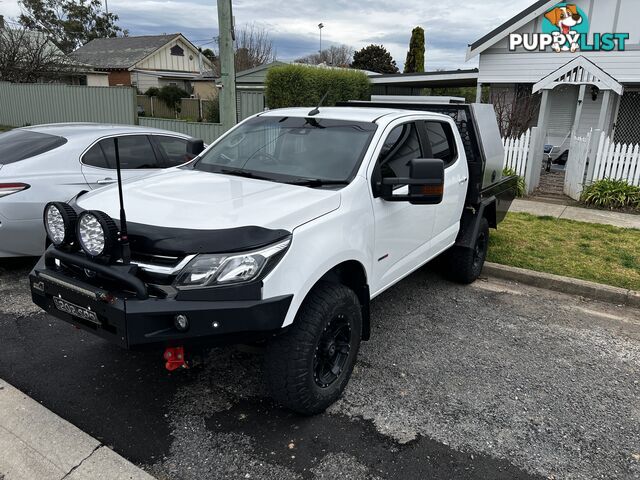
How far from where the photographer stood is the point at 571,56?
1492 centimetres

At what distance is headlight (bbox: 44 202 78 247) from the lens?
292 centimetres

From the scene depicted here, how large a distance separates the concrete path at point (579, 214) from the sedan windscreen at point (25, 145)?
Answer: 7372 millimetres

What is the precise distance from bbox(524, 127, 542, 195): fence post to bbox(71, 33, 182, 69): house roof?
35623mm

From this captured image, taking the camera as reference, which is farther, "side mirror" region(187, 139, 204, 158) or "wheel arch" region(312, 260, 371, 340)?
"side mirror" region(187, 139, 204, 158)

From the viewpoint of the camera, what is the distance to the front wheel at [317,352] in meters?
2.87

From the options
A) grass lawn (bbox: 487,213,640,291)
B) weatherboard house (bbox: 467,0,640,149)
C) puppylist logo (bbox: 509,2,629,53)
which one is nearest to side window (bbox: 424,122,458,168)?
grass lawn (bbox: 487,213,640,291)

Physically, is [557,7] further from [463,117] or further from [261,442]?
[261,442]

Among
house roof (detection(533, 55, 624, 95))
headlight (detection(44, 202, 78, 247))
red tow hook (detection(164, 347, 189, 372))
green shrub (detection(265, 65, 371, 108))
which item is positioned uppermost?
house roof (detection(533, 55, 624, 95))

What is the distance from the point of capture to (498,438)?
306 cm

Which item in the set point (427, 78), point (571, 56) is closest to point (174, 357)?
point (571, 56)

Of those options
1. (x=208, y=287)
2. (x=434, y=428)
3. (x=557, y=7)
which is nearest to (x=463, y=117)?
(x=434, y=428)

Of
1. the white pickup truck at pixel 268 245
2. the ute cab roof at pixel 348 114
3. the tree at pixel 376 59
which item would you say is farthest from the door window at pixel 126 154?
the tree at pixel 376 59

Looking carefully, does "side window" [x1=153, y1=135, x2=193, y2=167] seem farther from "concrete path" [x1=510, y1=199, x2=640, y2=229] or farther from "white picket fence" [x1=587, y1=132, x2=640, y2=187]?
"white picket fence" [x1=587, y1=132, x2=640, y2=187]

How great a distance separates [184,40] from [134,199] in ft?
153
